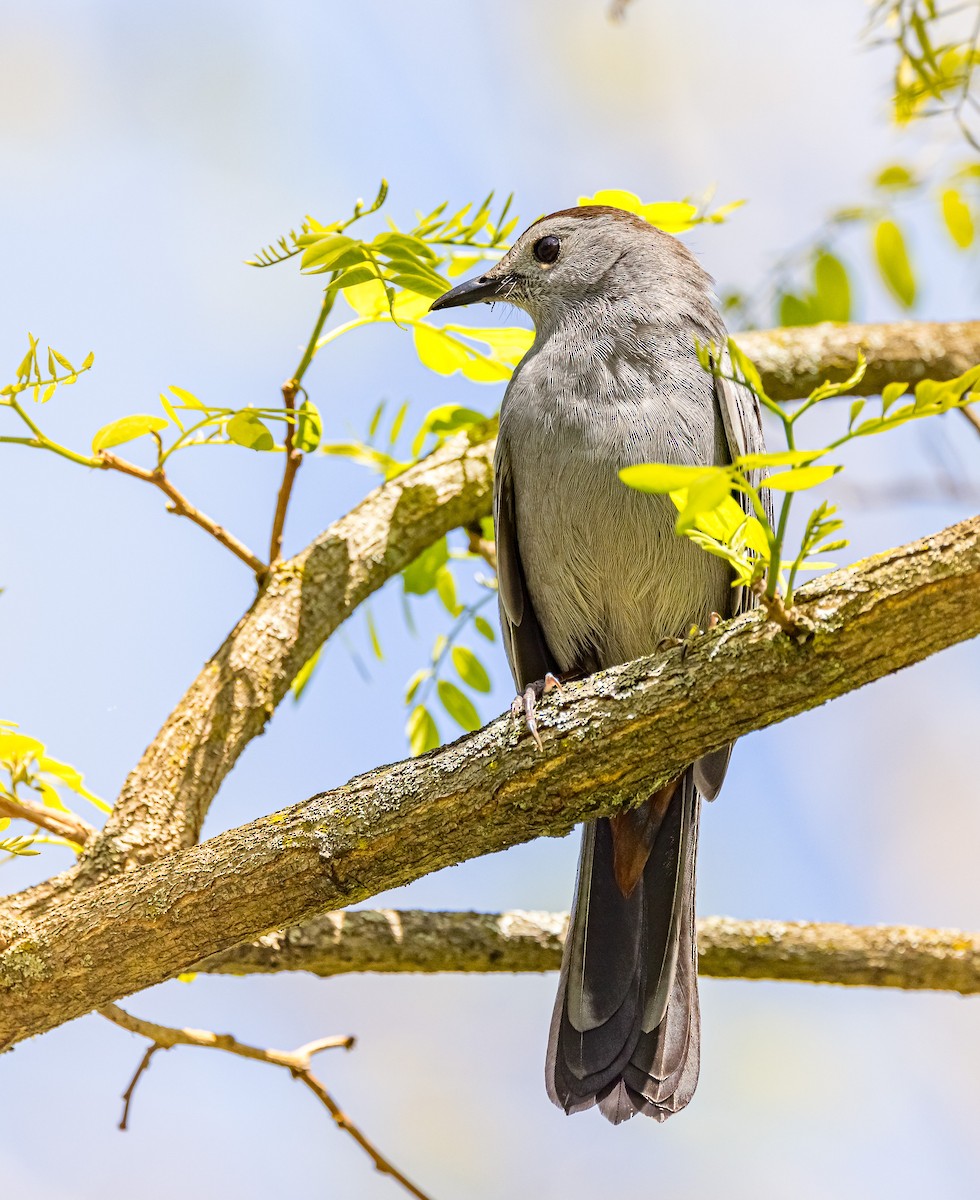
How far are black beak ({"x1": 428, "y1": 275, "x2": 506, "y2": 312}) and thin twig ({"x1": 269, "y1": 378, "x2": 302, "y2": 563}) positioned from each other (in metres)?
1.09

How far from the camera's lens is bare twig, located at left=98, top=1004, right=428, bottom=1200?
3197mm

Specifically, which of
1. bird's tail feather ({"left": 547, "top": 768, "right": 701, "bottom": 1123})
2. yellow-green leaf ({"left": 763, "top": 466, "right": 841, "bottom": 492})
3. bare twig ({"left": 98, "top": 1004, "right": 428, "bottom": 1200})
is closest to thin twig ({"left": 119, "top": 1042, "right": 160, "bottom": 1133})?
bare twig ({"left": 98, "top": 1004, "right": 428, "bottom": 1200})

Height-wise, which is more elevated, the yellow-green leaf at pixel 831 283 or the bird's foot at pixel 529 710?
the yellow-green leaf at pixel 831 283

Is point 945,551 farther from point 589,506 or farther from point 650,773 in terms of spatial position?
point 589,506

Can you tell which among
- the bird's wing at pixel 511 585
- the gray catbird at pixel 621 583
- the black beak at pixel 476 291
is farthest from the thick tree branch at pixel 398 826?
the black beak at pixel 476 291

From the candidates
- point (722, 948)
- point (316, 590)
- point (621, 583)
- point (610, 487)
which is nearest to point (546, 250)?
point (610, 487)

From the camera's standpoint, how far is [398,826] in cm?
261

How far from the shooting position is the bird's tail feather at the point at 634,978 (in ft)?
11.3

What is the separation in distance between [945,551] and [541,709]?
0.90 metres

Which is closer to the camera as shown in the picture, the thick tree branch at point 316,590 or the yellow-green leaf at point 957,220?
the thick tree branch at point 316,590

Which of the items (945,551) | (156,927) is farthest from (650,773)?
(156,927)

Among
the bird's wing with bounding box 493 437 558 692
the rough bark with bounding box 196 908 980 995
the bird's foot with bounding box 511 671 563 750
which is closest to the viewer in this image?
the bird's foot with bounding box 511 671 563 750

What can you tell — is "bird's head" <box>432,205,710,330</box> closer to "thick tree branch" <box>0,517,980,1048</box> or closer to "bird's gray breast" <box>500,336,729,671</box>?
"bird's gray breast" <box>500,336,729,671</box>

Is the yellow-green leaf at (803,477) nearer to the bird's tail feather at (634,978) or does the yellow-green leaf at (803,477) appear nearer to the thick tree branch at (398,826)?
the thick tree branch at (398,826)
